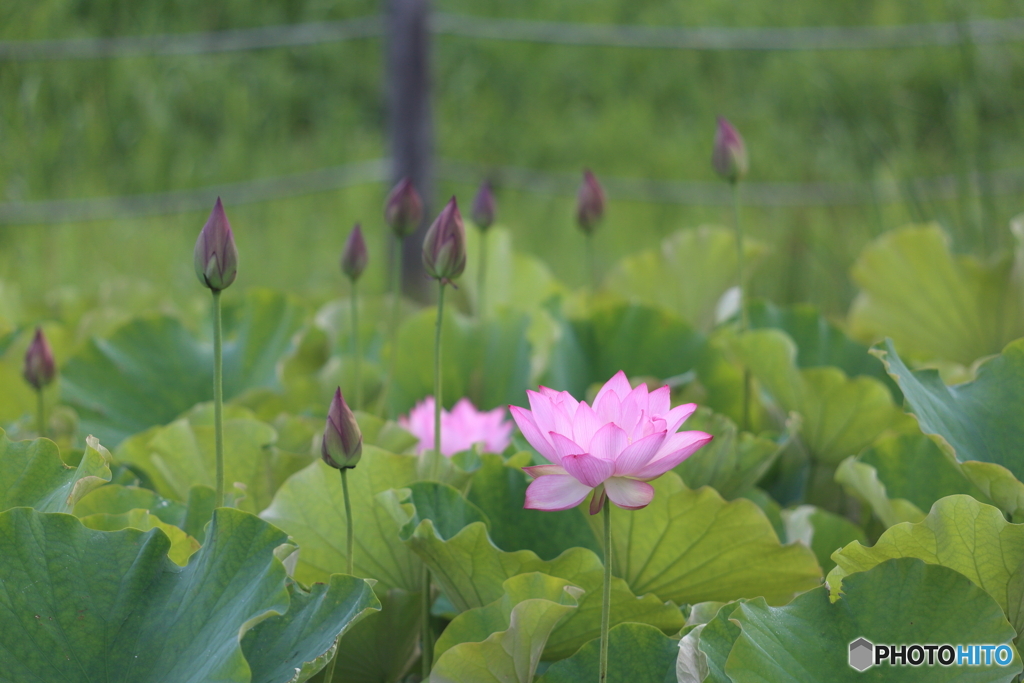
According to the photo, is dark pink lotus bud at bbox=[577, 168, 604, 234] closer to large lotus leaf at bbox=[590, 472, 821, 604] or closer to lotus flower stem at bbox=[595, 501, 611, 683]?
large lotus leaf at bbox=[590, 472, 821, 604]

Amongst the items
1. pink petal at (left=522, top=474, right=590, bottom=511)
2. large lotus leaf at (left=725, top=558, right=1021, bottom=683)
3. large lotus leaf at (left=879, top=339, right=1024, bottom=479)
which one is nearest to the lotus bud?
pink petal at (left=522, top=474, right=590, bottom=511)

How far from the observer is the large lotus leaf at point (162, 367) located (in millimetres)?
877

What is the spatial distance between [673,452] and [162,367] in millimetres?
608

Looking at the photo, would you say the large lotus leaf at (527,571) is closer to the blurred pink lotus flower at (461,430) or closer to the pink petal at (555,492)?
the pink petal at (555,492)

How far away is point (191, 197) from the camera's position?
2.68 m

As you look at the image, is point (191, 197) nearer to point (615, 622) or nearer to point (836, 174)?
point (836, 174)

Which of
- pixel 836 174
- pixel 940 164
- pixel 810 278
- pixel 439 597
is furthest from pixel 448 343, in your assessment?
pixel 940 164

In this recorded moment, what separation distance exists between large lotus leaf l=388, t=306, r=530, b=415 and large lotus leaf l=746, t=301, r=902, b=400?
25 cm

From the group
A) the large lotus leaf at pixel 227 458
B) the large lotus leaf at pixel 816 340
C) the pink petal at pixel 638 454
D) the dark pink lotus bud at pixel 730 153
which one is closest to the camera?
the pink petal at pixel 638 454

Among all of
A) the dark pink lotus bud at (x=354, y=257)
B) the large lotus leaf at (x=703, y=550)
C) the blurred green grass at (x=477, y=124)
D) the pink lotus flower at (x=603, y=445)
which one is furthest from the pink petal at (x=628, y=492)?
the blurred green grass at (x=477, y=124)

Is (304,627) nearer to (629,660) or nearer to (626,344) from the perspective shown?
(629,660)

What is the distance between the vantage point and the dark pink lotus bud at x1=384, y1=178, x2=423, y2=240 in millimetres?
724

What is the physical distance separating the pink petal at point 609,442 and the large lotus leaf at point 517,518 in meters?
0.16

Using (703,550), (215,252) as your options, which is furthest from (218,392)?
(703,550)
